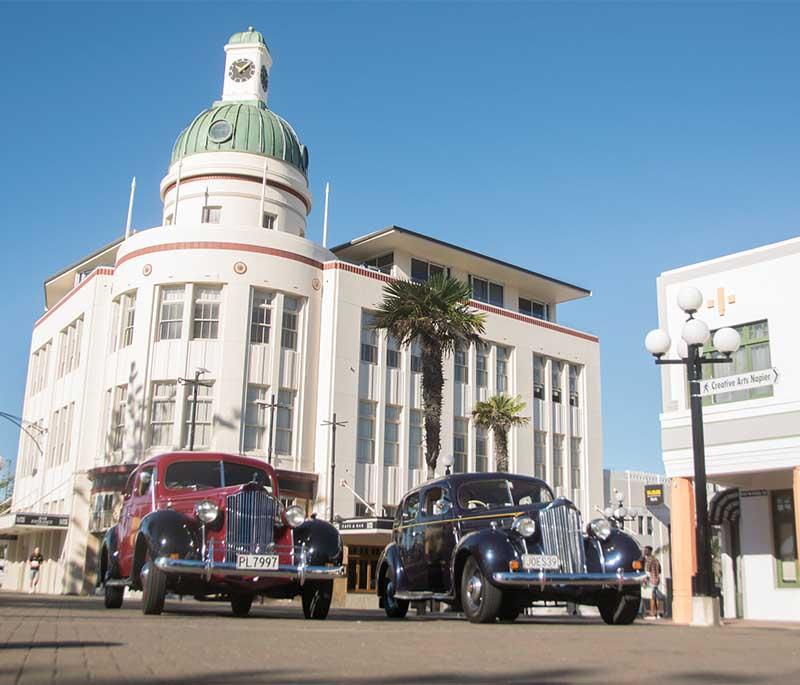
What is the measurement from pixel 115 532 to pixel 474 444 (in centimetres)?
3220

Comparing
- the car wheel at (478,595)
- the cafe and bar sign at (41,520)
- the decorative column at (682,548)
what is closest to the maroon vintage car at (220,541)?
the car wheel at (478,595)

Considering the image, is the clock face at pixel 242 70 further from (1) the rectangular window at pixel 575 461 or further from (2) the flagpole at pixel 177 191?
(1) the rectangular window at pixel 575 461

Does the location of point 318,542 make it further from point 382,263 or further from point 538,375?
point 538,375

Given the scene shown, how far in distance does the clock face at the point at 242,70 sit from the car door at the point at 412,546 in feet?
124

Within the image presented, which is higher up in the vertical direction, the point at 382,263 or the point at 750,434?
the point at 382,263

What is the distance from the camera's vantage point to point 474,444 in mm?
46250

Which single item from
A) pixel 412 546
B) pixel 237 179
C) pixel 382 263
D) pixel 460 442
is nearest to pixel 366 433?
pixel 460 442

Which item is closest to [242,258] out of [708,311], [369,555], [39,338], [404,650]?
[369,555]

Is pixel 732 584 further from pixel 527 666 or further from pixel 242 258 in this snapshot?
pixel 242 258

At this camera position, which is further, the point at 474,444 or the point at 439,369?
the point at 474,444

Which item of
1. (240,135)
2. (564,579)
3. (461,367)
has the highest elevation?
(240,135)

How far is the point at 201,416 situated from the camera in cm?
3841

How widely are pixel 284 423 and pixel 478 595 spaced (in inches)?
1122

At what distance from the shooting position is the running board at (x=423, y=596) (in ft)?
42.5
